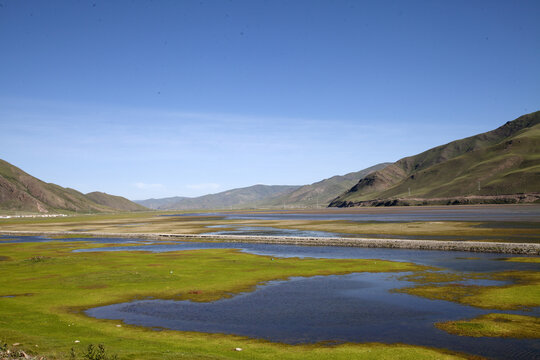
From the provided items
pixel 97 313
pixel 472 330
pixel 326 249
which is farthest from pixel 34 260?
pixel 472 330

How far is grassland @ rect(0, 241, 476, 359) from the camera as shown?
22156mm

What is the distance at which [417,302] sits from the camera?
3341cm

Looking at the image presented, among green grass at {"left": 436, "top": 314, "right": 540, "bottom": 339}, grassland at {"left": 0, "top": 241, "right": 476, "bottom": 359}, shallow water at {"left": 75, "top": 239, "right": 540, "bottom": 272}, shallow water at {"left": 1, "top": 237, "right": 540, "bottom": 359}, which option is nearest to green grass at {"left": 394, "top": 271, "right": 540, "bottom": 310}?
shallow water at {"left": 1, "top": 237, "right": 540, "bottom": 359}

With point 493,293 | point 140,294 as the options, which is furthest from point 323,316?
point 140,294

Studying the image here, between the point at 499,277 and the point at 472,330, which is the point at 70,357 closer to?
the point at 472,330

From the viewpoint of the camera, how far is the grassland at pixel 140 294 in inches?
872

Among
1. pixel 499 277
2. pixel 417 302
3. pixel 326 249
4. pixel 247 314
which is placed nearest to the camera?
pixel 247 314

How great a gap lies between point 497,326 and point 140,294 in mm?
29261

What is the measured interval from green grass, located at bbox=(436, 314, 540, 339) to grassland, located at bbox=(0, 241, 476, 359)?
491cm

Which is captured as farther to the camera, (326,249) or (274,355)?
(326,249)

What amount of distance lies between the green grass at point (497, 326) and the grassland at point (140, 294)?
4913 millimetres

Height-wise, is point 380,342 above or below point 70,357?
below

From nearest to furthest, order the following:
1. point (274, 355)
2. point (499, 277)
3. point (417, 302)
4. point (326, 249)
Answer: point (274, 355) → point (417, 302) → point (499, 277) → point (326, 249)

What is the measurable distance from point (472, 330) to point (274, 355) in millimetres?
13121
